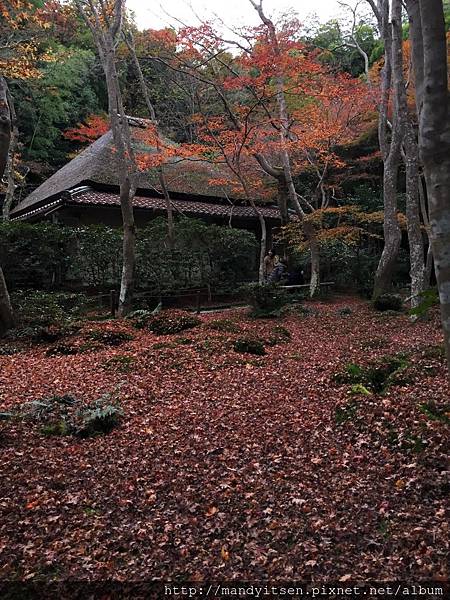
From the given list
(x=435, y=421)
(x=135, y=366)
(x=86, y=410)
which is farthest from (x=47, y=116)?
(x=435, y=421)

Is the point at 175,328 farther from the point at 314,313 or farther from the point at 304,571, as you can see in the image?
the point at 304,571

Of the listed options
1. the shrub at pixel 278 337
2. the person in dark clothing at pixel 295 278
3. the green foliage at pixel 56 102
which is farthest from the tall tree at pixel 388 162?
the green foliage at pixel 56 102

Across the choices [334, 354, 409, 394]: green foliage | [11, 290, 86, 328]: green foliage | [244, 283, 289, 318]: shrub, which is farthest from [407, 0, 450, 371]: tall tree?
[244, 283, 289, 318]: shrub

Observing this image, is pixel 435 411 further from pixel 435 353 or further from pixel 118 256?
pixel 118 256

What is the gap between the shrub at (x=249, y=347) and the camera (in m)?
7.03

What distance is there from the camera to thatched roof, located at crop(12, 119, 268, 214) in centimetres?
1505

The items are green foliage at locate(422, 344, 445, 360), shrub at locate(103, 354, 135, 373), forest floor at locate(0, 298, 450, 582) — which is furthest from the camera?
shrub at locate(103, 354, 135, 373)

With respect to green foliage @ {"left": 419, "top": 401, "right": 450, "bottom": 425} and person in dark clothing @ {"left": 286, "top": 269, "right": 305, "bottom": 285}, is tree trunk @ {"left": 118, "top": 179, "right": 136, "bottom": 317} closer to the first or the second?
person in dark clothing @ {"left": 286, "top": 269, "right": 305, "bottom": 285}

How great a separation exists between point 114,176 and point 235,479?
13822mm

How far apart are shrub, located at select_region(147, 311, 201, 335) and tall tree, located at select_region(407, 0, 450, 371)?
261 inches

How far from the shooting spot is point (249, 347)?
23.2 feet

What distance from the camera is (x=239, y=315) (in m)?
10.6

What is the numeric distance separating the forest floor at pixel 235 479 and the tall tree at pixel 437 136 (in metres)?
1.21

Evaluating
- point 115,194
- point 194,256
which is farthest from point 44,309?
point 115,194
